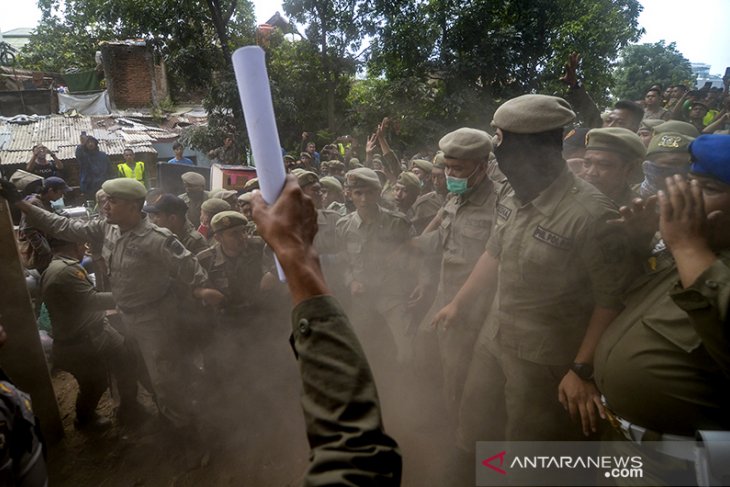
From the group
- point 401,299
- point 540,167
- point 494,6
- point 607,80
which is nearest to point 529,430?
point 540,167

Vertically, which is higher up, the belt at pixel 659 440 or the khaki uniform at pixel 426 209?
the khaki uniform at pixel 426 209

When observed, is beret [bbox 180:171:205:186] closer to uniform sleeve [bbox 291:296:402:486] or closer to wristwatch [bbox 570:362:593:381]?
wristwatch [bbox 570:362:593:381]

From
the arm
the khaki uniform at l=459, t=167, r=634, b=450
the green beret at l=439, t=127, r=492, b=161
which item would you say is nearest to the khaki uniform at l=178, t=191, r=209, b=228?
the green beret at l=439, t=127, r=492, b=161

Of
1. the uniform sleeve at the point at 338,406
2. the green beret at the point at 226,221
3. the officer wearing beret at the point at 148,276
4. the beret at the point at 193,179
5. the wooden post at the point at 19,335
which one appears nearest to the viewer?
the uniform sleeve at the point at 338,406

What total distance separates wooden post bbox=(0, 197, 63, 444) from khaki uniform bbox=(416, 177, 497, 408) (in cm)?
349

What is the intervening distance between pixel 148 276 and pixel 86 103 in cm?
2185

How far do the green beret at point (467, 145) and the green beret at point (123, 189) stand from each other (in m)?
2.81

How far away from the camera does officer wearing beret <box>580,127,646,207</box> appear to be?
10.2ft

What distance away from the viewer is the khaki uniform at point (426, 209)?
586 centimetres

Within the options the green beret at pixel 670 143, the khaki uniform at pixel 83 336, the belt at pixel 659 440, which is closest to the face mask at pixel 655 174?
the green beret at pixel 670 143

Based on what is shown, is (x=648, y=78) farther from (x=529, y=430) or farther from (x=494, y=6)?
(x=529, y=430)

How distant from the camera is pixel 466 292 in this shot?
3127 mm

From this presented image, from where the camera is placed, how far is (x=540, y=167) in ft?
8.22

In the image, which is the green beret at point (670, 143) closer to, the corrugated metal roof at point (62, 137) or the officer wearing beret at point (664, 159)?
the officer wearing beret at point (664, 159)
